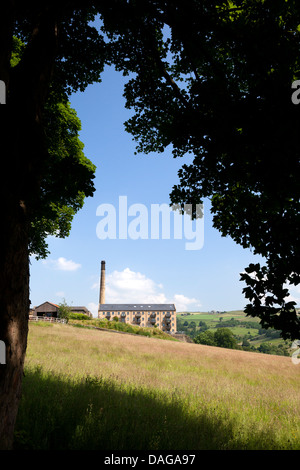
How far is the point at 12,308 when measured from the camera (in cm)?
337

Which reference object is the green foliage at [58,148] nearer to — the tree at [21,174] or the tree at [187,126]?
the tree at [187,126]

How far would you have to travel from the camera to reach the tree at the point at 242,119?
11.9 feet

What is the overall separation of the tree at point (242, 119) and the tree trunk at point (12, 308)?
2964 millimetres

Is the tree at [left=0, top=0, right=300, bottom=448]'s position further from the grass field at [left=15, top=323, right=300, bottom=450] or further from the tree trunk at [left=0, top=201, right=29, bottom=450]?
the grass field at [left=15, top=323, right=300, bottom=450]

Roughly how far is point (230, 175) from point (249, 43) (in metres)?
2.52

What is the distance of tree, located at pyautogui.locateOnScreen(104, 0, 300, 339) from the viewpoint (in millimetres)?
3635

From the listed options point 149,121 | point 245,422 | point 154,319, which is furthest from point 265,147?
point 154,319

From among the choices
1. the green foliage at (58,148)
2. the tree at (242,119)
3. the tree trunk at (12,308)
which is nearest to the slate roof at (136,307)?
the green foliage at (58,148)

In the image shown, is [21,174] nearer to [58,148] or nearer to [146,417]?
[146,417]

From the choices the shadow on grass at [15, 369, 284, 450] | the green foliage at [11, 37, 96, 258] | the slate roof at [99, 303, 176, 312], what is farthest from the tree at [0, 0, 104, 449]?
the slate roof at [99, 303, 176, 312]

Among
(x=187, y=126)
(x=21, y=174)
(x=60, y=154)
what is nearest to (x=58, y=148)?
(x=60, y=154)

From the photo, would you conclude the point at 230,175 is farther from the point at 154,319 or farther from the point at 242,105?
the point at 154,319

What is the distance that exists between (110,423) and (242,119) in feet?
18.8
